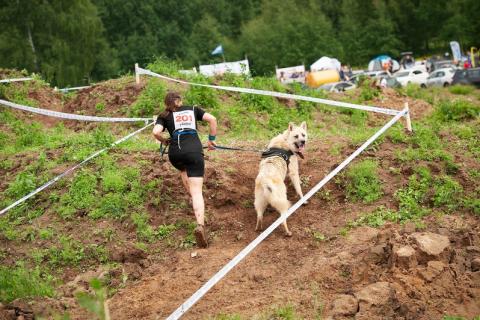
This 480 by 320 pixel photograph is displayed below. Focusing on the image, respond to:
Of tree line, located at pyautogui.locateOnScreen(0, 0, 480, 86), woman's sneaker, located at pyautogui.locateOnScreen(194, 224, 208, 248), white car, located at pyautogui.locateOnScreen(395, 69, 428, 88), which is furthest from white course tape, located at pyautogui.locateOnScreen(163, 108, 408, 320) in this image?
white car, located at pyautogui.locateOnScreen(395, 69, 428, 88)

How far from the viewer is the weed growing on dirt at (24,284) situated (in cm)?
705

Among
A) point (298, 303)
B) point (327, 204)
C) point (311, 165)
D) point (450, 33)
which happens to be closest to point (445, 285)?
point (298, 303)

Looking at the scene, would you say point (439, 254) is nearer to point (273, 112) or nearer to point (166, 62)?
point (273, 112)

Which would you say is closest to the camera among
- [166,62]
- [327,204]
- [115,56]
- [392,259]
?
[392,259]

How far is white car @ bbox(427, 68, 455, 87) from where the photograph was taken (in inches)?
1203

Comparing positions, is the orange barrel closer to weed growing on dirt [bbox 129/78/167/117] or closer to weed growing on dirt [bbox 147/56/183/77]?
weed growing on dirt [bbox 147/56/183/77]

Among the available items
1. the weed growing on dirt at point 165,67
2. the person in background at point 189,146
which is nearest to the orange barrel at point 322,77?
the weed growing on dirt at point 165,67

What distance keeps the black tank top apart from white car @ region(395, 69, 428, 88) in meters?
26.4

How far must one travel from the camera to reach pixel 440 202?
7879 millimetres

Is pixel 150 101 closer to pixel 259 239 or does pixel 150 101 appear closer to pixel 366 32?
pixel 259 239

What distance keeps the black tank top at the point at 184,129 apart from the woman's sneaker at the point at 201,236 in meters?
1.00

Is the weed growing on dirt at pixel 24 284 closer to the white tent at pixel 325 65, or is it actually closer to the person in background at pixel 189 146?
the person in background at pixel 189 146

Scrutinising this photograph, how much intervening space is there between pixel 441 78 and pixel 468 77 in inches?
119

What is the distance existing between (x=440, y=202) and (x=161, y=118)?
154 inches
